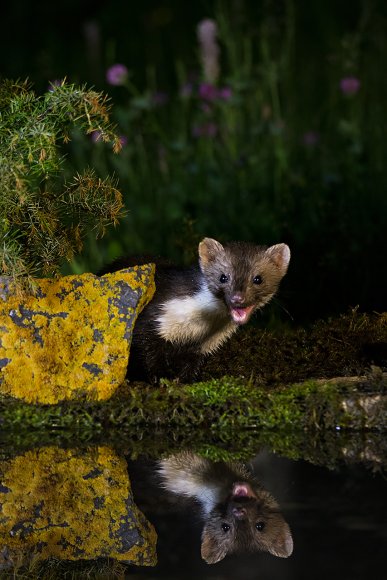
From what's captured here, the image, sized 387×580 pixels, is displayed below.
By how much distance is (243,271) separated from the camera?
6.40m

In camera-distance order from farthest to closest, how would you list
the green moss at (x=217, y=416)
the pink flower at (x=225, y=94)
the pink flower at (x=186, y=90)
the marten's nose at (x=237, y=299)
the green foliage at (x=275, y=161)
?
the pink flower at (x=186, y=90) < the pink flower at (x=225, y=94) < the green foliage at (x=275, y=161) < the marten's nose at (x=237, y=299) < the green moss at (x=217, y=416)

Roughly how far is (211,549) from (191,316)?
2.78 metres

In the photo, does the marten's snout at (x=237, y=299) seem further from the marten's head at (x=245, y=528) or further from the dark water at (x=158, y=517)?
the marten's head at (x=245, y=528)

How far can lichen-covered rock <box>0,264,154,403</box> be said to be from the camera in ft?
19.8

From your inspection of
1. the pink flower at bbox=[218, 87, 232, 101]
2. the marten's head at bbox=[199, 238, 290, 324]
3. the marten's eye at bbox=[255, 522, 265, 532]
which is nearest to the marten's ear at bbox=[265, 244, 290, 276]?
the marten's head at bbox=[199, 238, 290, 324]

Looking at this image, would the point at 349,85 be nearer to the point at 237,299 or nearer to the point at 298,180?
the point at 298,180

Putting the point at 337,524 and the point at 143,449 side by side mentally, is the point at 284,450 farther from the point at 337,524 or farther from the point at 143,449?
the point at 337,524

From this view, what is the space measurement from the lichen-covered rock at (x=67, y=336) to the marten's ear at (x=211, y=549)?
2.05 metres

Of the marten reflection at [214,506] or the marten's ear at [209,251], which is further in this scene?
the marten's ear at [209,251]

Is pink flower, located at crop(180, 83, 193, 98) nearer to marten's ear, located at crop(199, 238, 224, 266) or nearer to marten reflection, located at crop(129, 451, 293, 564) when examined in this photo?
marten's ear, located at crop(199, 238, 224, 266)

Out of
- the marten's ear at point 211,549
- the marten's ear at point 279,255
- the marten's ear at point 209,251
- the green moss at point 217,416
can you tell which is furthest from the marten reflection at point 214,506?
the marten's ear at point 279,255

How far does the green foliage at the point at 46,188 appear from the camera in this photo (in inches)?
230

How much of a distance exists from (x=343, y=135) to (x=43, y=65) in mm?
2941

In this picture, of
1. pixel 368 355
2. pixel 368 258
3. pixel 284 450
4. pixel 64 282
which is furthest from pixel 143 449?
pixel 368 258
